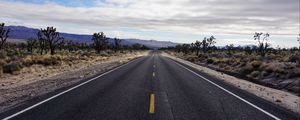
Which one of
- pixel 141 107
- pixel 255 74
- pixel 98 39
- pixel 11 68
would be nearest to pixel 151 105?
pixel 141 107

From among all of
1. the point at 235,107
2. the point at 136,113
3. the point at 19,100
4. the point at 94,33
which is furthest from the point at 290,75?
the point at 94,33

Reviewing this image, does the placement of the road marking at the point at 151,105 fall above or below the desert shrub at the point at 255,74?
above

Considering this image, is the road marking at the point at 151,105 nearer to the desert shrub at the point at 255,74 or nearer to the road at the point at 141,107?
the road at the point at 141,107

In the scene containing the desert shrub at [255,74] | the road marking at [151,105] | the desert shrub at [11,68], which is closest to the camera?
the road marking at [151,105]

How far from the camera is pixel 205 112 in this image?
32.3 feet

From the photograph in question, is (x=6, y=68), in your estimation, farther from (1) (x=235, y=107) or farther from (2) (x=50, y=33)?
(2) (x=50, y=33)

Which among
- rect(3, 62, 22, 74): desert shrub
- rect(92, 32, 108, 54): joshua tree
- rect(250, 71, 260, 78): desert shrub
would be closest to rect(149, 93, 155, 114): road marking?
rect(3, 62, 22, 74): desert shrub

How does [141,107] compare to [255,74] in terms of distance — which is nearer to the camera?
[141,107]

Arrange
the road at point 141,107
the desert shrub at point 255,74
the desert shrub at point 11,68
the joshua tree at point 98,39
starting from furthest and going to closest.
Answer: the joshua tree at point 98,39, the desert shrub at point 255,74, the desert shrub at point 11,68, the road at point 141,107

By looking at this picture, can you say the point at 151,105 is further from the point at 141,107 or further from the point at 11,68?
the point at 11,68

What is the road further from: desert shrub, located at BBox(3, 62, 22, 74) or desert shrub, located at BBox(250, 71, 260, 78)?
desert shrub, located at BBox(250, 71, 260, 78)

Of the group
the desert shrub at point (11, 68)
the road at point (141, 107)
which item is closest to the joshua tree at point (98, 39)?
the desert shrub at point (11, 68)

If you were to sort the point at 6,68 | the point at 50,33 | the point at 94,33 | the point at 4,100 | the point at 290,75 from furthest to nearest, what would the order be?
the point at 94,33 < the point at 50,33 < the point at 6,68 < the point at 290,75 < the point at 4,100

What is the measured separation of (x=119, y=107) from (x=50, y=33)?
51680 millimetres
